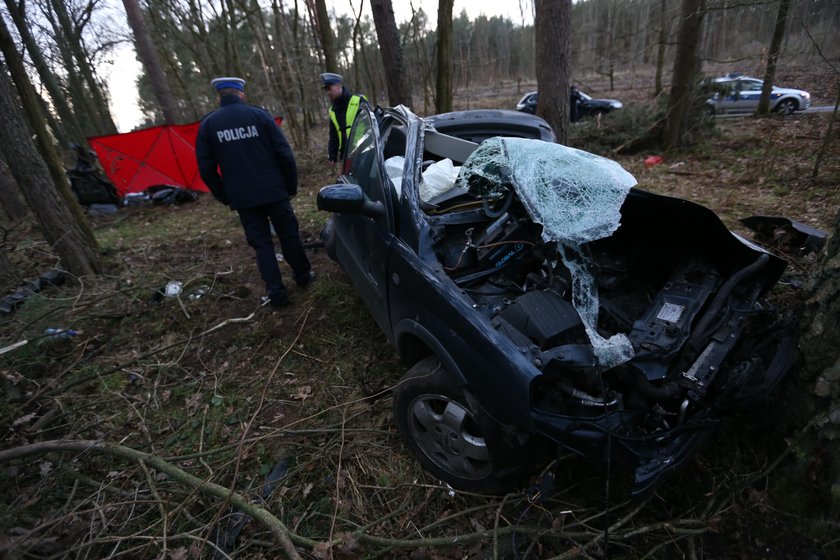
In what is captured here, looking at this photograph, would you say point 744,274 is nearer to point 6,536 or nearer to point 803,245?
point 803,245

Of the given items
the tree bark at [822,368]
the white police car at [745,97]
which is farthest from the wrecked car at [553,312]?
the white police car at [745,97]

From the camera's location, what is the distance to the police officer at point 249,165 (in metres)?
3.45

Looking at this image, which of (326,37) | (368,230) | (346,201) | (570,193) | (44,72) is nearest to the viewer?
(570,193)

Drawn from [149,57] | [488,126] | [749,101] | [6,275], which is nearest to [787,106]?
[749,101]

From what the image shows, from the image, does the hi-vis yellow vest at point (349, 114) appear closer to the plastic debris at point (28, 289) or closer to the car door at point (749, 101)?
the plastic debris at point (28, 289)

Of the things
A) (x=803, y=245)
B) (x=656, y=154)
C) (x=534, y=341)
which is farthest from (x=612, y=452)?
(x=656, y=154)

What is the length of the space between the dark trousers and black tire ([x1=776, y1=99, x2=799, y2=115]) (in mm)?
13829

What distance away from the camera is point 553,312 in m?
1.77

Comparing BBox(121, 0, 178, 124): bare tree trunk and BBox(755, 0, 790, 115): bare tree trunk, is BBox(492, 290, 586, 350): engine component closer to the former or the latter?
BBox(755, 0, 790, 115): bare tree trunk

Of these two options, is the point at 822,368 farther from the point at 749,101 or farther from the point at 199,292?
the point at 749,101

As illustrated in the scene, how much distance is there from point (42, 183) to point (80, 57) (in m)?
15.9

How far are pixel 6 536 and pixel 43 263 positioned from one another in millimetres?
4985

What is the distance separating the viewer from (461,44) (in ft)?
100

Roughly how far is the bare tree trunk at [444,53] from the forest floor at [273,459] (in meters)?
5.24
